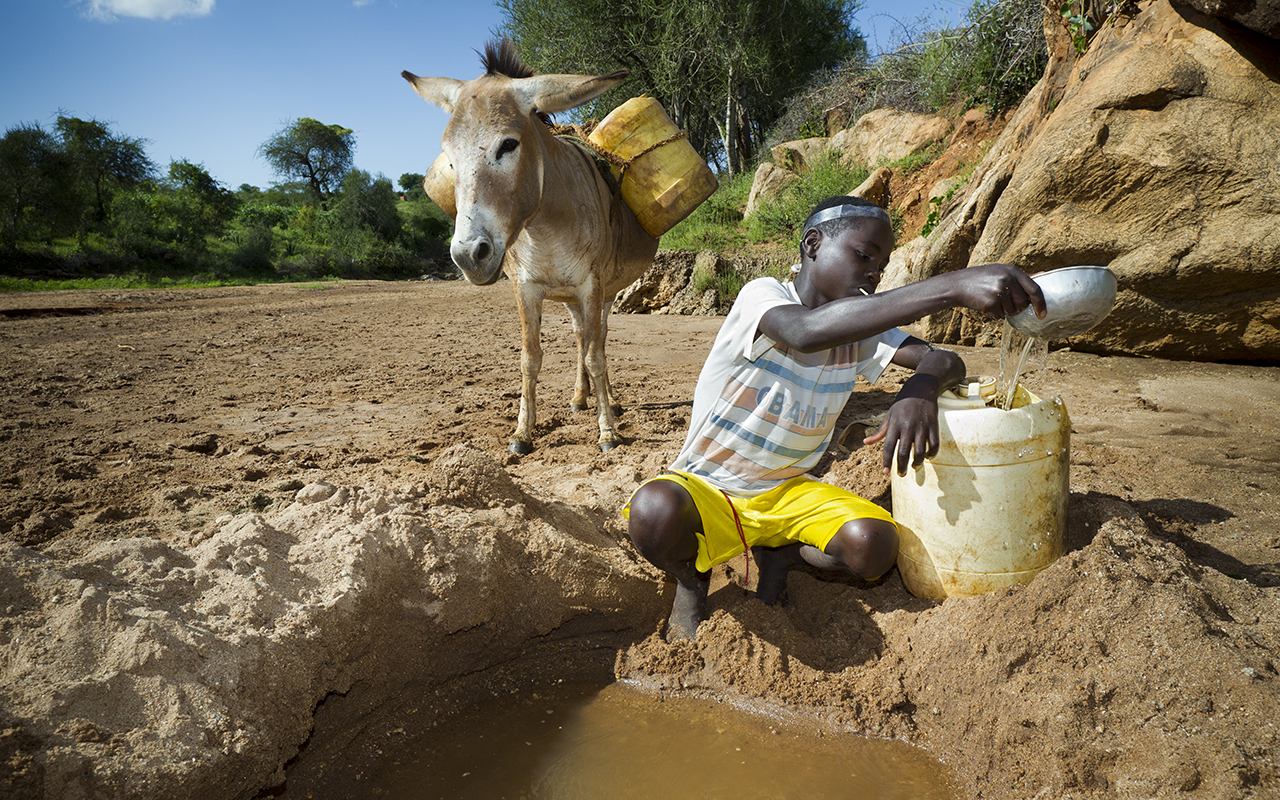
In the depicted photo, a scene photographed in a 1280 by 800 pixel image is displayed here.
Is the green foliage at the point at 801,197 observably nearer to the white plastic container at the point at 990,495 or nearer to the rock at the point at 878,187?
the rock at the point at 878,187

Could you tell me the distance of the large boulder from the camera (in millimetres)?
4738

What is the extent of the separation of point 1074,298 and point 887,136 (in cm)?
1131

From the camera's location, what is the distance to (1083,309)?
1725 mm

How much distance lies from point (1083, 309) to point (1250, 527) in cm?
171

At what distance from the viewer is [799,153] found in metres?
13.9

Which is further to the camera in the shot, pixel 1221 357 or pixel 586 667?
pixel 1221 357

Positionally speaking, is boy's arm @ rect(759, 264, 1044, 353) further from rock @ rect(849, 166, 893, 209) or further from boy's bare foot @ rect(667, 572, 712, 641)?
rock @ rect(849, 166, 893, 209)

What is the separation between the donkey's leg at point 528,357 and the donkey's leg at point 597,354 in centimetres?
29

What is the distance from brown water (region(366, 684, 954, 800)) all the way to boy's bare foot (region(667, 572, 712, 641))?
23 cm

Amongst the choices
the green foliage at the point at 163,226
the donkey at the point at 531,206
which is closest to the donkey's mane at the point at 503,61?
the donkey at the point at 531,206

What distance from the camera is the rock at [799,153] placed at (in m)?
13.6

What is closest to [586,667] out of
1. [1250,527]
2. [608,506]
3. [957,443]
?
[608,506]

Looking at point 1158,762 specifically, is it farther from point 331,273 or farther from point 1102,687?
point 331,273

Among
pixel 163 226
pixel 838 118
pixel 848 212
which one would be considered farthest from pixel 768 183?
pixel 163 226
